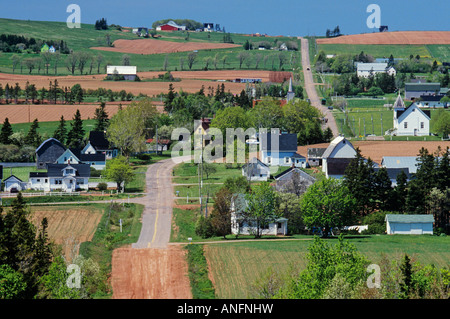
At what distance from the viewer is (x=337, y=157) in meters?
78.1

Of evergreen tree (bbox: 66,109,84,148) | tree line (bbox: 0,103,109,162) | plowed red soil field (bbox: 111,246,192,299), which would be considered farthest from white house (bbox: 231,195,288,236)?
evergreen tree (bbox: 66,109,84,148)

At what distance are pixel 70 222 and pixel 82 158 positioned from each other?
82.9ft

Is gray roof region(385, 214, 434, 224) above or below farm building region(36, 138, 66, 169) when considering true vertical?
below

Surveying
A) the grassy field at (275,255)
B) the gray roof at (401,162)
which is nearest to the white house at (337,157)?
the gray roof at (401,162)

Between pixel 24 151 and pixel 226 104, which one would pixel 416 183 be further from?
pixel 226 104

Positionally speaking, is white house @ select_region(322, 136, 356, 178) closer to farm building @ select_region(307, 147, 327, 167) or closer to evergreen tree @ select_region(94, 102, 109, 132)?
farm building @ select_region(307, 147, 327, 167)

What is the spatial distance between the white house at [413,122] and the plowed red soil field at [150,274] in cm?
5461

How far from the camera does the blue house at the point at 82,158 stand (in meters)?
81.9

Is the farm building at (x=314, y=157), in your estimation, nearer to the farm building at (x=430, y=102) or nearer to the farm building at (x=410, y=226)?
the farm building at (x=410, y=226)

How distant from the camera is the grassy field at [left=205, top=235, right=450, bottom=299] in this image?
140 feet

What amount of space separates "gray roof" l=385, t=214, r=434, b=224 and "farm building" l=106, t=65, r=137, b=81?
362ft

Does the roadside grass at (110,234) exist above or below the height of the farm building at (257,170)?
below

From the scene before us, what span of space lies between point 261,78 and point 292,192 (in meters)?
98.6
